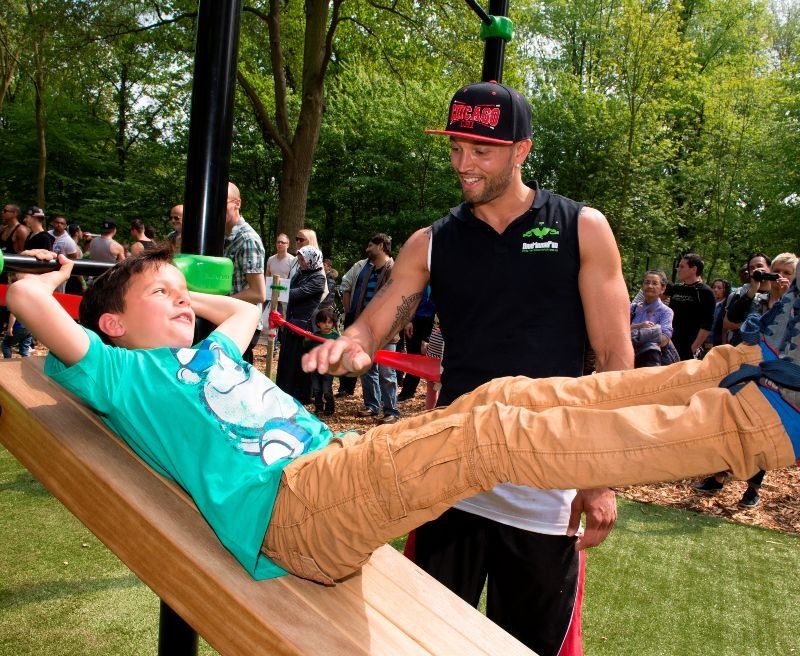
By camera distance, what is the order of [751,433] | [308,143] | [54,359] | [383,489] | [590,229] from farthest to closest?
[308,143], [590,229], [54,359], [383,489], [751,433]

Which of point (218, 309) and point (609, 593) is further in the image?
point (609, 593)

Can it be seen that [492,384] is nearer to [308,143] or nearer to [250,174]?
[308,143]

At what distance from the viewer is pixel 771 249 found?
22.9 m

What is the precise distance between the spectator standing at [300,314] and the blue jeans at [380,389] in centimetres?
82

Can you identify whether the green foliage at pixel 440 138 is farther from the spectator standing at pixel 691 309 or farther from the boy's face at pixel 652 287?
the boy's face at pixel 652 287

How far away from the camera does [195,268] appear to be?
223 cm

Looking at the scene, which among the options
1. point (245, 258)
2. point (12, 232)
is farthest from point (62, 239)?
point (245, 258)

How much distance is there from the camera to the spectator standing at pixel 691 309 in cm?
787

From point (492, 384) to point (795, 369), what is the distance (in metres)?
0.77

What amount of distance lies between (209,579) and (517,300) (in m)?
1.31

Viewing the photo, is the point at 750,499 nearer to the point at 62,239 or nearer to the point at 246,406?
the point at 246,406

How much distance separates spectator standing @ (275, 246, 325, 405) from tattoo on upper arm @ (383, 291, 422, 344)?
569 cm

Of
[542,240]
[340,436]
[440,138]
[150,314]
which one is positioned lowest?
[340,436]

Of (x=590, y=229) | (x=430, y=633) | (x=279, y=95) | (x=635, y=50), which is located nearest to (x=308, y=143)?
(x=279, y=95)
